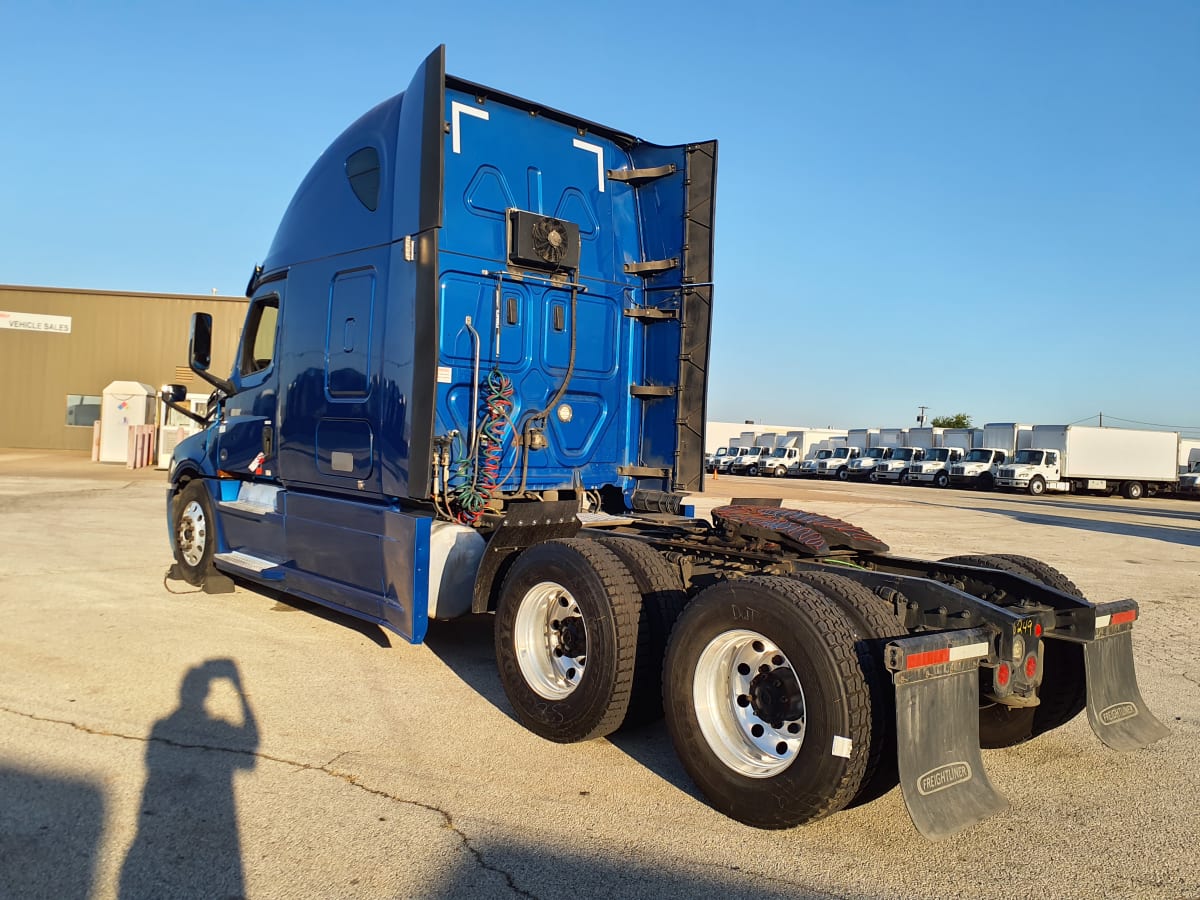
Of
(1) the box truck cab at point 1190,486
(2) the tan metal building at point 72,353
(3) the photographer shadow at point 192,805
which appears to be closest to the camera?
(3) the photographer shadow at point 192,805

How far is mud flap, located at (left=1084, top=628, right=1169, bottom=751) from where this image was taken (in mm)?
4078

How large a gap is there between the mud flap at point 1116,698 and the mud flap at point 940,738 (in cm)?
92

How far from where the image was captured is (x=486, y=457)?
5719 millimetres

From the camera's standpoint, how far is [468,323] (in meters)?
5.70

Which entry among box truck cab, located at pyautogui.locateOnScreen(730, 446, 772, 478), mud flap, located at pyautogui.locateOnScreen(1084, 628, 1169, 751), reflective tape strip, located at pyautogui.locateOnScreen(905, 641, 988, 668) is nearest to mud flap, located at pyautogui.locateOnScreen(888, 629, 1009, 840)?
reflective tape strip, located at pyautogui.locateOnScreen(905, 641, 988, 668)

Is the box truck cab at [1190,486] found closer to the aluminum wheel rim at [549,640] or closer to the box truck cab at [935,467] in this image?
Result: the box truck cab at [935,467]

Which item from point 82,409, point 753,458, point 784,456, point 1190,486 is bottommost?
point 1190,486

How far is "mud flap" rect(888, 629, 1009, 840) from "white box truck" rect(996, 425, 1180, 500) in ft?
131

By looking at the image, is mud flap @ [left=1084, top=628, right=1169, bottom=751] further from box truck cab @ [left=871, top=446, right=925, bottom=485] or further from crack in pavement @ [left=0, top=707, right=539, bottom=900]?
box truck cab @ [left=871, top=446, right=925, bottom=485]

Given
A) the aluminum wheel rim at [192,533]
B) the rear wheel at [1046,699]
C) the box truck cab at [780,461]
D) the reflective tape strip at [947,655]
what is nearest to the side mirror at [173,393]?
the aluminum wheel rim at [192,533]

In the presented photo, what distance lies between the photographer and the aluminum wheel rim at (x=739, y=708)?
12.4 ft

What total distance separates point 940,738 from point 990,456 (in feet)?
138

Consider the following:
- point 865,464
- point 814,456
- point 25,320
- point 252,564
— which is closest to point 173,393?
point 252,564

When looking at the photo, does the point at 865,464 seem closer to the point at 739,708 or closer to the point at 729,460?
the point at 729,460
